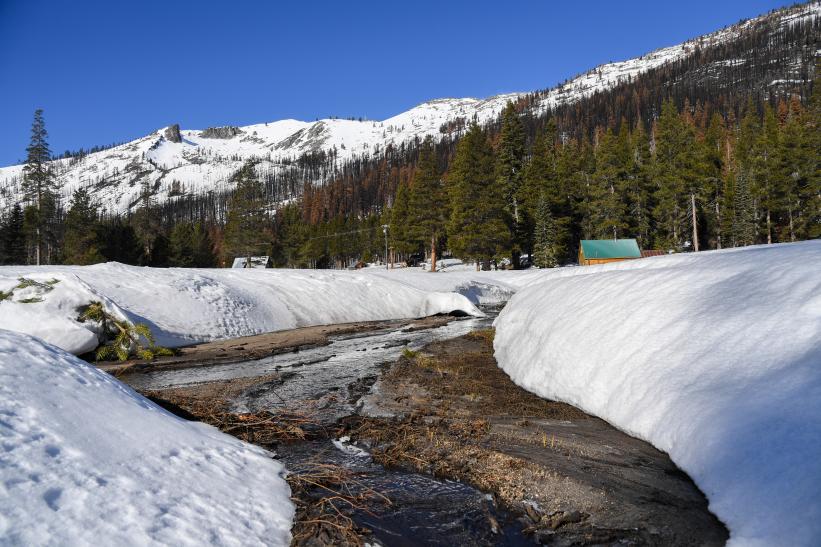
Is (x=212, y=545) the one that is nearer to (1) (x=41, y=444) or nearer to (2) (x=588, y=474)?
(1) (x=41, y=444)

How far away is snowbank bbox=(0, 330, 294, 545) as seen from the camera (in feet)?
8.54

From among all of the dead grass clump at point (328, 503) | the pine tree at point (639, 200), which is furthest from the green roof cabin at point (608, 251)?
the dead grass clump at point (328, 503)

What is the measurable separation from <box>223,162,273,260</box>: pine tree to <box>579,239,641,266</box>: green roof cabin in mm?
33150

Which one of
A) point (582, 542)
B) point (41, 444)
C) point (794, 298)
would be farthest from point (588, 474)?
point (41, 444)

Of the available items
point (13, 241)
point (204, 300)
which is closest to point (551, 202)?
point (204, 300)

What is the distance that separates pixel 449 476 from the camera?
15.8ft

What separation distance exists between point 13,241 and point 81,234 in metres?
17.6

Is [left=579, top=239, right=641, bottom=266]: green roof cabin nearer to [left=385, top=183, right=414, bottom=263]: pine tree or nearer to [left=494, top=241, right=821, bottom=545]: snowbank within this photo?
[left=385, top=183, right=414, bottom=263]: pine tree

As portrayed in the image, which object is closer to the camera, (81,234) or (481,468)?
(481,468)

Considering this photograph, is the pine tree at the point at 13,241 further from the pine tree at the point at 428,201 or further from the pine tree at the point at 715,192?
the pine tree at the point at 715,192

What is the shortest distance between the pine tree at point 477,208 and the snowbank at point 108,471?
135ft

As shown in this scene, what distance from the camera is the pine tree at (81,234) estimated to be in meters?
47.5

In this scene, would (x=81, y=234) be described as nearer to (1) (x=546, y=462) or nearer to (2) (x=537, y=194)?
(2) (x=537, y=194)

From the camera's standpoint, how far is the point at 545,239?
47.0 metres
